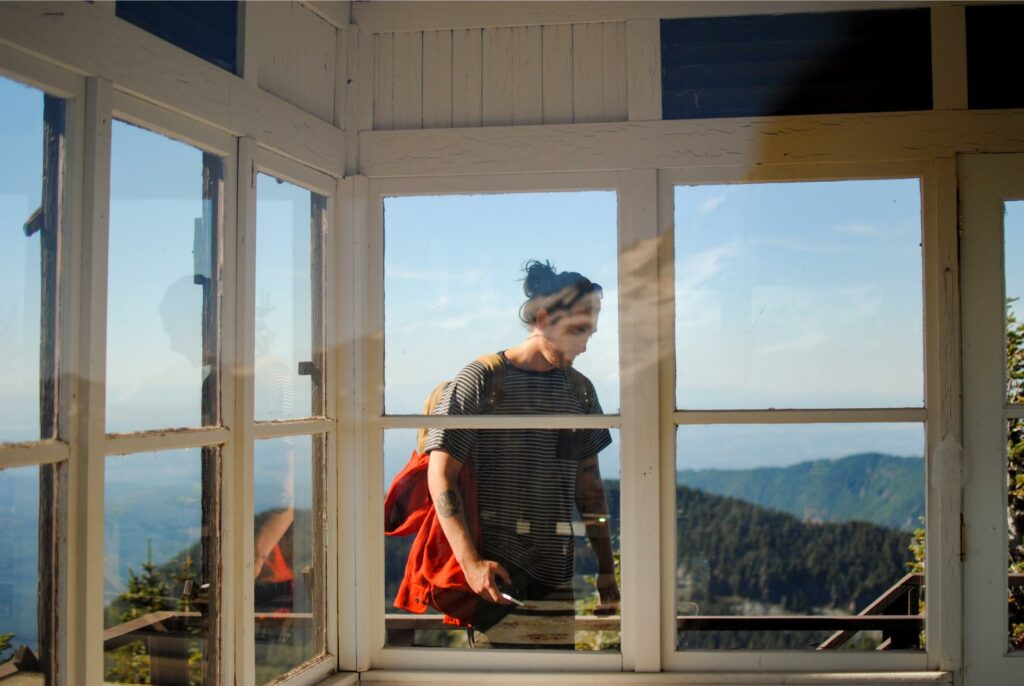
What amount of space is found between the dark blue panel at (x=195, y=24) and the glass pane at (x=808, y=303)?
1.54 metres

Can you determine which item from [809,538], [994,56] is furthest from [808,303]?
[994,56]

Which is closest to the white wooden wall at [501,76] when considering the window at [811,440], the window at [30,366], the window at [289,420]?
the window at [289,420]

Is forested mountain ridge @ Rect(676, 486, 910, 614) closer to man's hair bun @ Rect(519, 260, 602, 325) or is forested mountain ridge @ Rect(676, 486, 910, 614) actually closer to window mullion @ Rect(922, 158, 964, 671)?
window mullion @ Rect(922, 158, 964, 671)

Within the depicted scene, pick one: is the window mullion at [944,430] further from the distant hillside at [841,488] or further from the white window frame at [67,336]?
the white window frame at [67,336]

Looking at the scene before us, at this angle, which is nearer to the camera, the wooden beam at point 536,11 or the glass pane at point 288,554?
the glass pane at point 288,554

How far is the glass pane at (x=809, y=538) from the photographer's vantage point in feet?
10.5

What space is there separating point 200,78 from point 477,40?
107 centimetres

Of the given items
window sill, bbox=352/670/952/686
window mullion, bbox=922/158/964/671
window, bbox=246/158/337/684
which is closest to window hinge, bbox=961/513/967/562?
window mullion, bbox=922/158/964/671

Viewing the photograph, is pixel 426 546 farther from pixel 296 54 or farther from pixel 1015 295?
pixel 1015 295

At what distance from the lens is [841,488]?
3203 millimetres

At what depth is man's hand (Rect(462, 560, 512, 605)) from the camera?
3.22m

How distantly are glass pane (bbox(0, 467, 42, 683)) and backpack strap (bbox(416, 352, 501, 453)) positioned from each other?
1.45 metres

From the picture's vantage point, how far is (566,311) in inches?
130

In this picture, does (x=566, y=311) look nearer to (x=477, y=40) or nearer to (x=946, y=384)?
(x=477, y=40)
